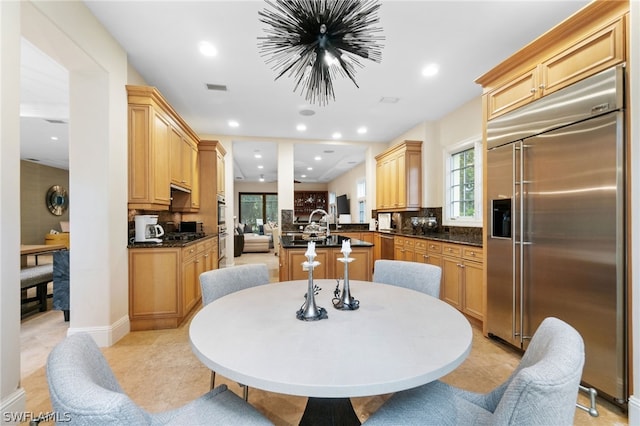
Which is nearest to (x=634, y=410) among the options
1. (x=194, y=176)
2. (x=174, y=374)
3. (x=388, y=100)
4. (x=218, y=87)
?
(x=174, y=374)

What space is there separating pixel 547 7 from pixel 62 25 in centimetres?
369

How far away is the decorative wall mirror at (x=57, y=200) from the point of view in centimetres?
858

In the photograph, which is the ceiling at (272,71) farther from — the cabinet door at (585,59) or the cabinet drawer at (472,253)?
the cabinet drawer at (472,253)

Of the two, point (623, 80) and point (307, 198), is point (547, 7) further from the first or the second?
point (307, 198)

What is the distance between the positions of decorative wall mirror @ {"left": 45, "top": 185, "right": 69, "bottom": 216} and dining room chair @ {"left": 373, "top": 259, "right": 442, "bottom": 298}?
35.2 feet

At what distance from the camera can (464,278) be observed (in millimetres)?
3295

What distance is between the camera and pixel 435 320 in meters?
1.20

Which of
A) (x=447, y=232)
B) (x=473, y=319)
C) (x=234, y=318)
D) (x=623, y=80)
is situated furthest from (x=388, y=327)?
(x=447, y=232)

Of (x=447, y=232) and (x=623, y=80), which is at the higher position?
(x=623, y=80)

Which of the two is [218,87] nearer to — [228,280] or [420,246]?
[228,280]

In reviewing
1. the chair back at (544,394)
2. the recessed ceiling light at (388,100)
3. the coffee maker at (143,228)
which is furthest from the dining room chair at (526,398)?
the recessed ceiling light at (388,100)

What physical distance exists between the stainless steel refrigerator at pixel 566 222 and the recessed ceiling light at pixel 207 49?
2803 millimetres

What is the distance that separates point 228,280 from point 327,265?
146 cm

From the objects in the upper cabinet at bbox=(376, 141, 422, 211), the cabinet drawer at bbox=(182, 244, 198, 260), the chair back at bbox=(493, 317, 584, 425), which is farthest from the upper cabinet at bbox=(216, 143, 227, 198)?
the chair back at bbox=(493, 317, 584, 425)
